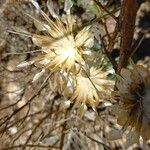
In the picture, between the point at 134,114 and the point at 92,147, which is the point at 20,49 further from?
the point at 134,114

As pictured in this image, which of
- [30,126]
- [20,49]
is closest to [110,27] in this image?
[20,49]

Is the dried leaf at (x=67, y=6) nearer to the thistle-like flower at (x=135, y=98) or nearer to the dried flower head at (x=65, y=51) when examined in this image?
the dried flower head at (x=65, y=51)

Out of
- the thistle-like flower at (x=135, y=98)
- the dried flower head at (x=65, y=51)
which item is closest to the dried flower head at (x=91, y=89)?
the dried flower head at (x=65, y=51)

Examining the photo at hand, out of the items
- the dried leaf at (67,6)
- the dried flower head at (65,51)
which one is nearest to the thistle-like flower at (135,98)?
the dried flower head at (65,51)

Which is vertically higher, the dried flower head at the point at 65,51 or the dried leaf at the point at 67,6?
the dried leaf at the point at 67,6

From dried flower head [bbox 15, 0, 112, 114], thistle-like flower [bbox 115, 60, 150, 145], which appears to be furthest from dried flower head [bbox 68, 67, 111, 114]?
thistle-like flower [bbox 115, 60, 150, 145]

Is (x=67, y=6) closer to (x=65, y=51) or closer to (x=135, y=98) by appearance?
(x=65, y=51)

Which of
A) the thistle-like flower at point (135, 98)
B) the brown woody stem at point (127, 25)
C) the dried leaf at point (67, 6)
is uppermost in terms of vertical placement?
the dried leaf at point (67, 6)

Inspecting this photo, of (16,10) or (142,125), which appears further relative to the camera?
(16,10)

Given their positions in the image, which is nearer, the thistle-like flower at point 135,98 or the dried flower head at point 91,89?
the thistle-like flower at point 135,98
